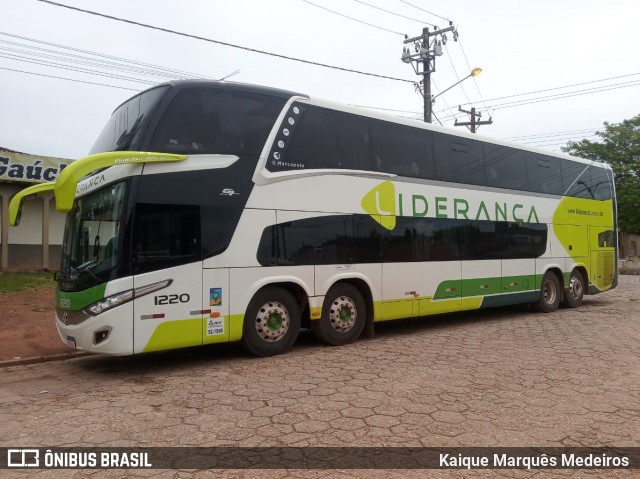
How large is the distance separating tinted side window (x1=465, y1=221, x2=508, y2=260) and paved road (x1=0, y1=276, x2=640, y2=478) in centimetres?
231

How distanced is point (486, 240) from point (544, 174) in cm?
297

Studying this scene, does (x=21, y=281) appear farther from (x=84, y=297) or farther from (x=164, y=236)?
(x=164, y=236)

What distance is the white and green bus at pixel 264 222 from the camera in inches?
252

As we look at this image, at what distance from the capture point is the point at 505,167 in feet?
37.4

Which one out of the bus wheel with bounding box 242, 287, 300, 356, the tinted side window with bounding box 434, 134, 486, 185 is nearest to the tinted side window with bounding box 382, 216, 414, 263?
the tinted side window with bounding box 434, 134, 486, 185

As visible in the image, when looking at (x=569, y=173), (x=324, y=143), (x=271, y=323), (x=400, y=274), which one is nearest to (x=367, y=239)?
(x=400, y=274)

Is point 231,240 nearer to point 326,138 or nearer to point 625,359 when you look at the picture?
point 326,138

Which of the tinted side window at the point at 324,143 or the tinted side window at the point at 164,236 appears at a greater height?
the tinted side window at the point at 324,143

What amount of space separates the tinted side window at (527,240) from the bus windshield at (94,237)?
8311 mm

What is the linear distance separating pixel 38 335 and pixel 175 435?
20.6ft

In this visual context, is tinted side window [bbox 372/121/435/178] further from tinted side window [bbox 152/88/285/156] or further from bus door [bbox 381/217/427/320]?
tinted side window [bbox 152/88/285/156]

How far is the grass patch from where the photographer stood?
14.4m

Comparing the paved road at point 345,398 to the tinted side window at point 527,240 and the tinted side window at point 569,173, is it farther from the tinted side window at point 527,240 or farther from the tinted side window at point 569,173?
the tinted side window at point 569,173

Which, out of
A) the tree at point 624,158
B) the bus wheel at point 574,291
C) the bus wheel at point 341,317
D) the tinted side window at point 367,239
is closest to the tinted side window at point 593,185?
the bus wheel at point 574,291
